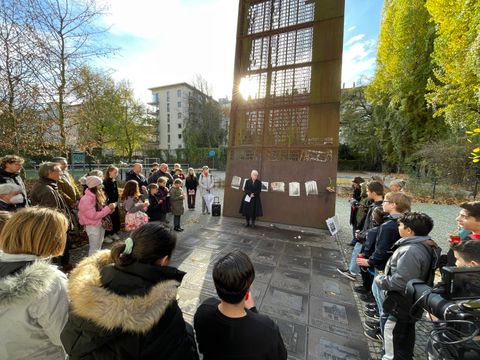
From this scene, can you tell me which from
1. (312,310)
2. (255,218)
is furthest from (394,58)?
(312,310)

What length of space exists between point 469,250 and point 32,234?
120 inches

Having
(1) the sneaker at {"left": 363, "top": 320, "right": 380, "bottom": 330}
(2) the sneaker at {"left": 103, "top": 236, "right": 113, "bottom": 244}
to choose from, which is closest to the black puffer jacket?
(1) the sneaker at {"left": 363, "top": 320, "right": 380, "bottom": 330}

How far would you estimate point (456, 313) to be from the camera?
111cm

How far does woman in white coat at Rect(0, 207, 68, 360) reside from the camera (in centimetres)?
127

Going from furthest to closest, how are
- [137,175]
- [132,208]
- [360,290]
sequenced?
[137,175], [132,208], [360,290]

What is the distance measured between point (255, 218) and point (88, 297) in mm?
6319

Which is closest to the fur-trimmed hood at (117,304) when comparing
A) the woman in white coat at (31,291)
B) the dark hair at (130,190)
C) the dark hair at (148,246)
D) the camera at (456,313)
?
the dark hair at (148,246)

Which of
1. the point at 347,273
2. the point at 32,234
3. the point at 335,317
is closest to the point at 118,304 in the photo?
the point at 32,234

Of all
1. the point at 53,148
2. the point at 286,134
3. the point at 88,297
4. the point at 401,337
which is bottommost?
the point at 401,337

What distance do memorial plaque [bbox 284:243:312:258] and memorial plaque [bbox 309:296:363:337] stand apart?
1645 mm

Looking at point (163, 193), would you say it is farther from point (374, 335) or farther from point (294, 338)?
point (374, 335)

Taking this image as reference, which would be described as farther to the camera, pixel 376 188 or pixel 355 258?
pixel 355 258

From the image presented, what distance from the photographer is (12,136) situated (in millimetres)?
6121

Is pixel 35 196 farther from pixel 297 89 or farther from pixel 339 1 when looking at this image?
pixel 339 1
